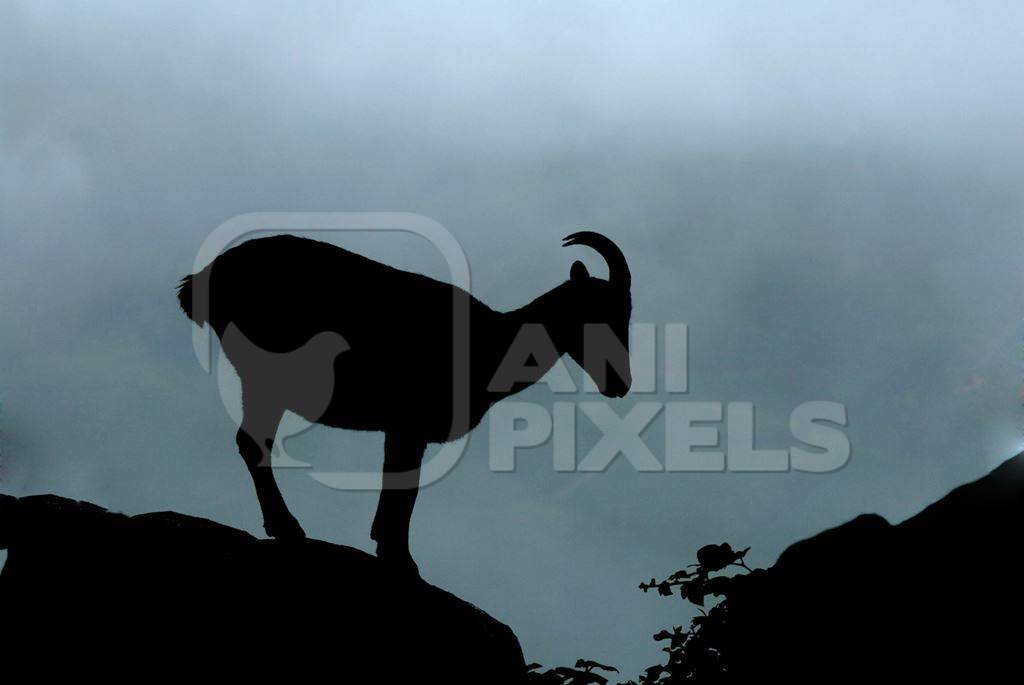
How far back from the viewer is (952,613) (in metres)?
4.27

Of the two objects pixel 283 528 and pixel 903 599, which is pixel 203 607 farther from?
pixel 903 599

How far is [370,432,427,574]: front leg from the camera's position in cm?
781

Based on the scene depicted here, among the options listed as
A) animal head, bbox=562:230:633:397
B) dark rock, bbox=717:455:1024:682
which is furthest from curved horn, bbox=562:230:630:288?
dark rock, bbox=717:455:1024:682

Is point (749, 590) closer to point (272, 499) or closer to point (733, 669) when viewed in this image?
point (733, 669)

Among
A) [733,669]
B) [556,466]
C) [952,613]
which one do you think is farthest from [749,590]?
[556,466]

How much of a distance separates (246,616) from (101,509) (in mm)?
1660

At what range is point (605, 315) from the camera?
8359 millimetres

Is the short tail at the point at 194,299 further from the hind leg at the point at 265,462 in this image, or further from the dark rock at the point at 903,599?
the dark rock at the point at 903,599

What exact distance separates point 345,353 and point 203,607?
230 centimetres

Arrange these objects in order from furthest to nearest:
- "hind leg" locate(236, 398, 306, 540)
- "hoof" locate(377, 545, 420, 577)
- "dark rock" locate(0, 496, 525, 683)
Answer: "hind leg" locate(236, 398, 306, 540), "hoof" locate(377, 545, 420, 577), "dark rock" locate(0, 496, 525, 683)

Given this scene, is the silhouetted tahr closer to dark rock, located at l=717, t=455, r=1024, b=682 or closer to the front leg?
the front leg

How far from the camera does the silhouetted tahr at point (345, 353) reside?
25.7 ft

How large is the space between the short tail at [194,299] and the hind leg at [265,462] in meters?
0.86

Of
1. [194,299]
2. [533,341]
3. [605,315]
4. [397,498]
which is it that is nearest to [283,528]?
[397,498]
